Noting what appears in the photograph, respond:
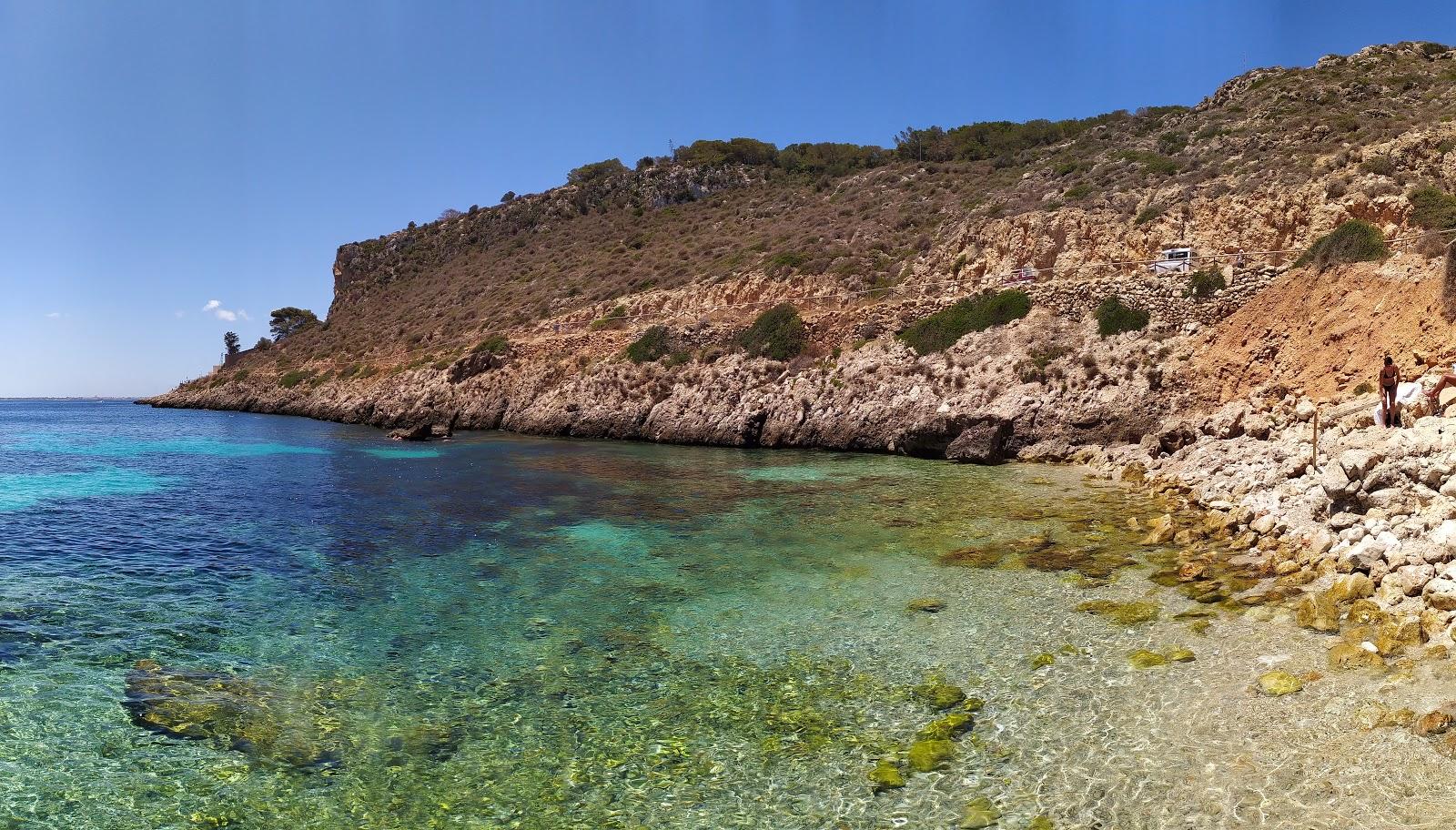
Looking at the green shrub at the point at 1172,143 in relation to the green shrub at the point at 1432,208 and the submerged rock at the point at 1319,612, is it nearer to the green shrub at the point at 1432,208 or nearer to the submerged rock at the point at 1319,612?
the green shrub at the point at 1432,208

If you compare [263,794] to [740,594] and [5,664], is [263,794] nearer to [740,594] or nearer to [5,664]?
[5,664]

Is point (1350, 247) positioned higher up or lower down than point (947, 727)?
higher up

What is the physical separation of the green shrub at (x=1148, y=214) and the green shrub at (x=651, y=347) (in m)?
24.9

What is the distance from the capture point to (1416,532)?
984cm

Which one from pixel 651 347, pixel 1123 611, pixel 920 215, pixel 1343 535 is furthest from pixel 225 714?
pixel 920 215

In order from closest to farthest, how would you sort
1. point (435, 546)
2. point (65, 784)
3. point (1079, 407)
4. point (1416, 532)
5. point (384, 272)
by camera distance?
1. point (65, 784)
2. point (1416, 532)
3. point (435, 546)
4. point (1079, 407)
5. point (384, 272)

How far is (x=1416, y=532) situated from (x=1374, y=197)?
24429mm

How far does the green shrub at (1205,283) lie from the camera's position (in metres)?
25.8

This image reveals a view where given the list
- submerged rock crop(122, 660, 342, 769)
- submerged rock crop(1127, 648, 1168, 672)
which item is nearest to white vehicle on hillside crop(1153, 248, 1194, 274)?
submerged rock crop(1127, 648, 1168, 672)

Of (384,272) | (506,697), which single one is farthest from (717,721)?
(384,272)

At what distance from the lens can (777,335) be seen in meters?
37.4

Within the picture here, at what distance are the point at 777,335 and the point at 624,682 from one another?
3017 centimetres

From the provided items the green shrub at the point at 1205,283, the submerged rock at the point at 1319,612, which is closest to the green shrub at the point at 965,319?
the green shrub at the point at 1205,283

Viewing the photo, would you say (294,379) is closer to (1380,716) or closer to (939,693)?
(939,693)
